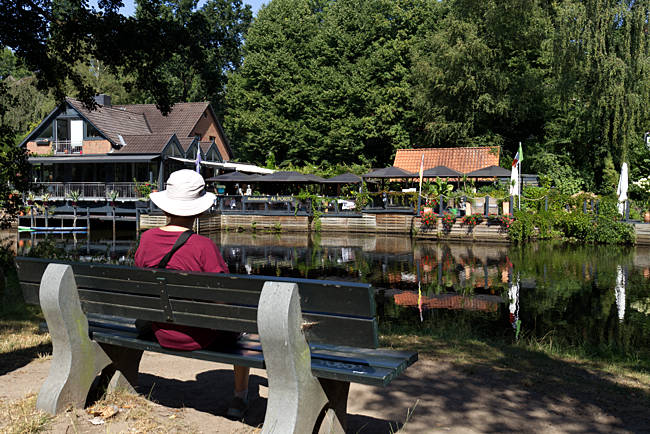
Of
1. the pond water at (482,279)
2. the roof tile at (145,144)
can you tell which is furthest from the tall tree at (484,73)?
the roof tile at (145,144)

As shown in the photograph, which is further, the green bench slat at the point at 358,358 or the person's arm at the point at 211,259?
the person's arm at the point at 211,259

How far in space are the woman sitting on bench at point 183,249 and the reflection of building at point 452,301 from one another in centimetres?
797

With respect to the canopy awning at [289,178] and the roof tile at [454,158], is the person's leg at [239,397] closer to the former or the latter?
the canopy awning at [289,178]

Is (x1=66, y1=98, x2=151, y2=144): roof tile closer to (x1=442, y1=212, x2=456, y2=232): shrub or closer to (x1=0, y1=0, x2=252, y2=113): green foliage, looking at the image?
(x1=442, y1=212, x2=456, y2=232): shrub

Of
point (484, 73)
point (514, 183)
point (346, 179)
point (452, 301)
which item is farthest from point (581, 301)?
point (484, 73)

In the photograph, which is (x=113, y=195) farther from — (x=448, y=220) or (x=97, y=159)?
(x=448, y=220)

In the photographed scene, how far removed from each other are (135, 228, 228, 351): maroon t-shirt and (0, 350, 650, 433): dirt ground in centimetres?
56

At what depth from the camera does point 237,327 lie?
3.36 m

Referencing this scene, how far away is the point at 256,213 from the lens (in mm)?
33562

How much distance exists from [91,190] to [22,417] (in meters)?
35.6

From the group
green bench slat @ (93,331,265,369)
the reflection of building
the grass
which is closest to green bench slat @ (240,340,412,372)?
green bench slat @ (93,331,265,369)

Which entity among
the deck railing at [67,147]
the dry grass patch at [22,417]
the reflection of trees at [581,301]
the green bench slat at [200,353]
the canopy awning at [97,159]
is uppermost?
the deck railing at [67,147]

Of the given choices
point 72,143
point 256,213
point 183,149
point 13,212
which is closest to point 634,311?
point 13,212

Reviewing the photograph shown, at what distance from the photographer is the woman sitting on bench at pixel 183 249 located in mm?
3707
